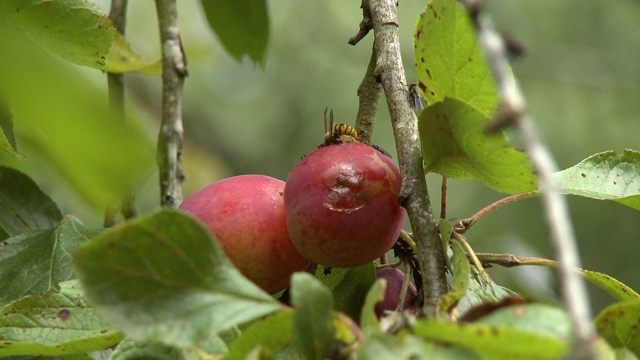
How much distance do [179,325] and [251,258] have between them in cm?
27

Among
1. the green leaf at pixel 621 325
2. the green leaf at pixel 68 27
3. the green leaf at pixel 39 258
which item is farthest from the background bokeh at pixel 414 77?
the green leaf at pixel 621 325

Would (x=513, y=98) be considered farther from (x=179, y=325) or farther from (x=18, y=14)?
(x=18, y=14)

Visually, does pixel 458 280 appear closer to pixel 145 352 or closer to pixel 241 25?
pixel 145 352

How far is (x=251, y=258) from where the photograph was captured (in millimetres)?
728

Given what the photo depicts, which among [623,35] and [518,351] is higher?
[623,35]

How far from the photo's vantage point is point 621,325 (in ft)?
1.75

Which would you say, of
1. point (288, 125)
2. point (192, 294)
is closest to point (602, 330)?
point (192, 294)

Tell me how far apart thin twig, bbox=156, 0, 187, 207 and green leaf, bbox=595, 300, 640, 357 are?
0.66 metres

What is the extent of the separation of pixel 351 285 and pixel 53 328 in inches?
11.4

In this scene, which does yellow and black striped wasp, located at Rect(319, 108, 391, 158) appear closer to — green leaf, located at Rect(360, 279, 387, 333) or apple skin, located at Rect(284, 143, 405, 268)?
apple skin, located at Rect(284, 143, 405, 268)

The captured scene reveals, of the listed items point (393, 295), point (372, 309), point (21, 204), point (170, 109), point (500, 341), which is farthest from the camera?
point (170, 109)

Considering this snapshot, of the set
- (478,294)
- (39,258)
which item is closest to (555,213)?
(478,294)

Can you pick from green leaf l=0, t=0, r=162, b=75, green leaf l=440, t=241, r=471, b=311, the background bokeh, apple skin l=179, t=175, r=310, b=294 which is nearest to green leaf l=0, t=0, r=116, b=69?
green leaf l=0, t=0, r=162, b=75

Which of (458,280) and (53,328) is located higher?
(458,280)
